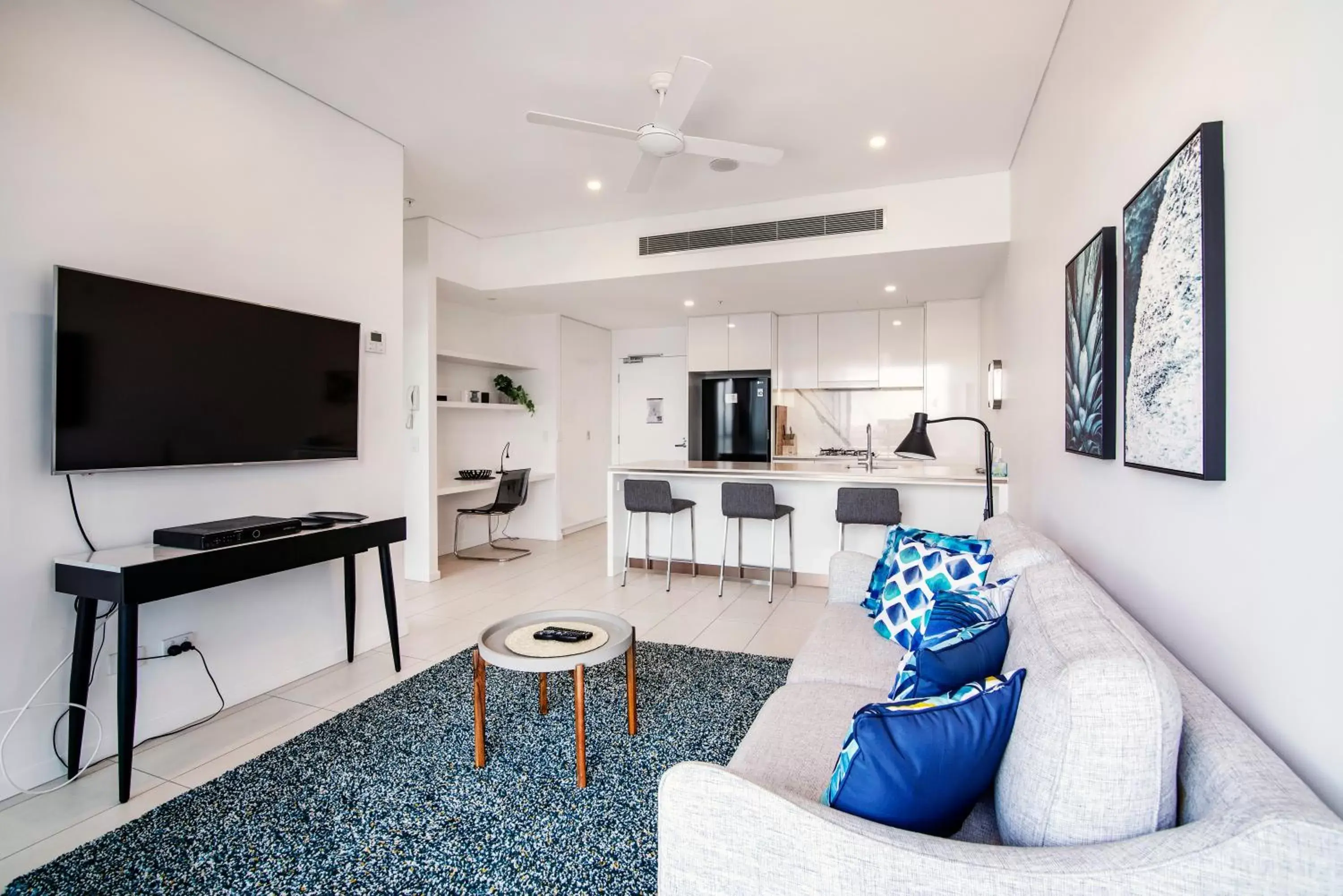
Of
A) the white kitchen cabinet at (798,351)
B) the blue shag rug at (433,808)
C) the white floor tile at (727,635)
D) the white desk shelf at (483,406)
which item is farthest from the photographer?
the white kitchen cabinet at (798,351)

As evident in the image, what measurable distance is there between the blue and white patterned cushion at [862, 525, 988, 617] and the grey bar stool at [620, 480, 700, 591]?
A: 211 centimetres

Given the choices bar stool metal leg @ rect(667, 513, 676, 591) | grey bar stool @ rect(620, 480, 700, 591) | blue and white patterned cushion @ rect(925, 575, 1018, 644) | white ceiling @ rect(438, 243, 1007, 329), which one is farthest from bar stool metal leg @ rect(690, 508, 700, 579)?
blue and white patterned cushion @ rect(925, 575, 1018, 644)

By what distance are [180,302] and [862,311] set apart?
555 cm

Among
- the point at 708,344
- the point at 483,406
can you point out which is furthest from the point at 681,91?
the point at 708,344

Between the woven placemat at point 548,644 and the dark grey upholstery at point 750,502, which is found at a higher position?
the dark grey upholstery at point 750,502

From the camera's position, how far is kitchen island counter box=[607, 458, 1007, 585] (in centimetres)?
435

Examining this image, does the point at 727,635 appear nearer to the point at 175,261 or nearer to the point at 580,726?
the point at 580,726

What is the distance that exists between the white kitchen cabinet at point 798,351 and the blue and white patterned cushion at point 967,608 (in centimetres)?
482

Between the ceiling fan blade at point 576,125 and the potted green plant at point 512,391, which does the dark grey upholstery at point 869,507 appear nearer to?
the ceiling fan blade at point 576,125

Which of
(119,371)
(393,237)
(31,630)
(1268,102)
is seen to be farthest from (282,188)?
(1268,102)

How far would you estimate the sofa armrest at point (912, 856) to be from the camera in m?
0.74

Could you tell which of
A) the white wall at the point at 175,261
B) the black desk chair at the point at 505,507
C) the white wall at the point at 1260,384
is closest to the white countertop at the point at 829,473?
the black desk chair at the point at 505,507

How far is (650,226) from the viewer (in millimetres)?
4832

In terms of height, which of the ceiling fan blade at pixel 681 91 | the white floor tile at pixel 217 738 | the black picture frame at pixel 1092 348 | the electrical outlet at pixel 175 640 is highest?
the ceiling fan blade at pixel 681 91
